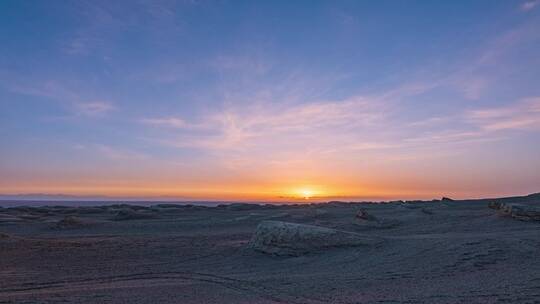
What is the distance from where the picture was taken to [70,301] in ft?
39.0

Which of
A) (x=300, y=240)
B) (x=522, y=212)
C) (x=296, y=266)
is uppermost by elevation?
(x=522, y=212)

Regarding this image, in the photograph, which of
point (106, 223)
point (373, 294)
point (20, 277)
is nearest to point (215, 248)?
point (20, 277)

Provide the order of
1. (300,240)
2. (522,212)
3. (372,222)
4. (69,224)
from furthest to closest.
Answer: (69,224), (372,222), (522,212), (300,240)

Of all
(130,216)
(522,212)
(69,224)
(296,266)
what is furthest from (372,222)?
(130,216)

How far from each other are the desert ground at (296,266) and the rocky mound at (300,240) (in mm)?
41

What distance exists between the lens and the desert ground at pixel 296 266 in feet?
38.3

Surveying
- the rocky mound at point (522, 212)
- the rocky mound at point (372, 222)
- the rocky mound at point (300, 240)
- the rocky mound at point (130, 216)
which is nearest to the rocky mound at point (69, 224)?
the rocky mound at point (130, 216)

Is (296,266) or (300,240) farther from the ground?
(300,240)

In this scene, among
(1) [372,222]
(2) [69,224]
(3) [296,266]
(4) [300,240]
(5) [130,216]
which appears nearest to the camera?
(3) [296,266]

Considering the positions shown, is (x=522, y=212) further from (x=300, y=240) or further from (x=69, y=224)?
(x=69, y=224)

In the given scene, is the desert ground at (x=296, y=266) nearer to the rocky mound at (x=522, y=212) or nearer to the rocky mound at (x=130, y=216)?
the rocky mound at (x=522, y=212)

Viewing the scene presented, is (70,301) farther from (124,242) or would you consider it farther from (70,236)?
(70,236)

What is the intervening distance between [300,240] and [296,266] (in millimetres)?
1917

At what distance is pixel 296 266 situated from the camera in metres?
17.0
